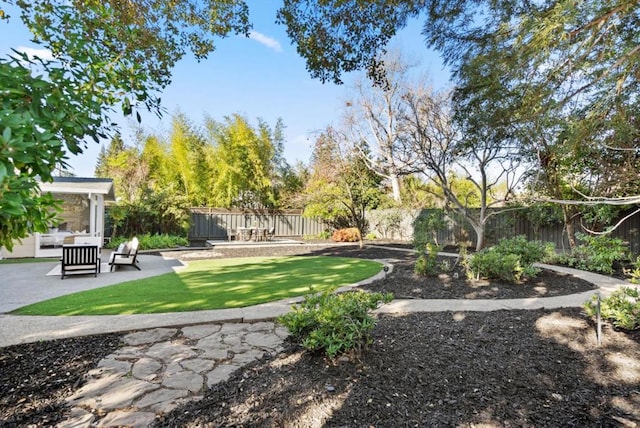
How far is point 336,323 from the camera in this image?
2621 millimetres

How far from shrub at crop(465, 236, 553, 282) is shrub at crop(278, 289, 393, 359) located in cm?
410

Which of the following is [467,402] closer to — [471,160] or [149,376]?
[149,376]

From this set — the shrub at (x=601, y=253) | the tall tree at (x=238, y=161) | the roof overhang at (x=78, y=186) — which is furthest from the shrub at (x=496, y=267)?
the tall tree at (x=238, y=161)

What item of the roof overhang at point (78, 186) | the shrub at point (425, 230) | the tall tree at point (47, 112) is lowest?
the shrub at point (425, 230)

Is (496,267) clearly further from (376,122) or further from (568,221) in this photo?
(376,122)

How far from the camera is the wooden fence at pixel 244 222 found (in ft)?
53.6

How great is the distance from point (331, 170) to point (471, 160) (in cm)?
815

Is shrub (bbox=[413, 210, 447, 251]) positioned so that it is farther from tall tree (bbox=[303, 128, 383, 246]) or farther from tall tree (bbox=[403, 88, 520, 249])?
tall tree (bbox=[303, 128, 383, 246])

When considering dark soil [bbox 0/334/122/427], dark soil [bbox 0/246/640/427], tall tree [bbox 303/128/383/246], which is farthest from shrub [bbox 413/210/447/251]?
dark soil [bbox 0/334/122/427]

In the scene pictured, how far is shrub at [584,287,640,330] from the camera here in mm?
3238

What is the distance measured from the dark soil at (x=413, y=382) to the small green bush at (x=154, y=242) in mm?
10016

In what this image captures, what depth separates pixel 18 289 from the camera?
583 centimetres

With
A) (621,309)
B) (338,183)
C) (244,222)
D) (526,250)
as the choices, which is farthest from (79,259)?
(338,183)

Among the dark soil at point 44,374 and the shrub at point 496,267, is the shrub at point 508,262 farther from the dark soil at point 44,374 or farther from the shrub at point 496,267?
the dark soil at point 44,374
